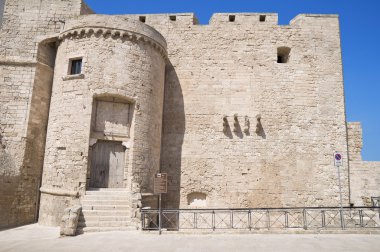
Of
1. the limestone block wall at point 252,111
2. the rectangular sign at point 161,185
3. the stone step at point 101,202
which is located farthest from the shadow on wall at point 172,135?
the rectangular sign at point 161,185

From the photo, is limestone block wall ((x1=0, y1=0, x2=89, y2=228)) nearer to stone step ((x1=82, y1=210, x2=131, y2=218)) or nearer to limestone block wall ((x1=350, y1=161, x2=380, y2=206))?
stone step ((x1=82, y1=210, x2=131, y2=218))

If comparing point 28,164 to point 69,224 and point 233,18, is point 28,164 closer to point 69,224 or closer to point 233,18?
point 69,224

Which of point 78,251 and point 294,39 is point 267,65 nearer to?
point 294,39

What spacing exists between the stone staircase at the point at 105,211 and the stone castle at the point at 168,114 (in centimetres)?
4

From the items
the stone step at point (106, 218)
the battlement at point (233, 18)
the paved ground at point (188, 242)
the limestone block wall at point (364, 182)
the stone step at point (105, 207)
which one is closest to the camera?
the paved ground at point (188, 242)

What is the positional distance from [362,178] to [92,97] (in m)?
12.7

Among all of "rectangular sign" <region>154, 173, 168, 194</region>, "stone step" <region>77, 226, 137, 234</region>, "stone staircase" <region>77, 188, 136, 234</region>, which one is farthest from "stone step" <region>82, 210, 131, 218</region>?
"rectangular sign" <region>154, 173, 168, 194</region>

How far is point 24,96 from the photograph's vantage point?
11.2 m

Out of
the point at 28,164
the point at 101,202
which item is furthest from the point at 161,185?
the point at 28,164

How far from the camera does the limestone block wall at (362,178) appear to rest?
1280 centimetres

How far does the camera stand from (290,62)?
45.8 ft

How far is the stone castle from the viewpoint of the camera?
1047 centimetres

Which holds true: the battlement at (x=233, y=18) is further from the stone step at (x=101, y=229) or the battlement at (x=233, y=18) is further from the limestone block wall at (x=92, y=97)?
the stone step at (x=101, y=229)

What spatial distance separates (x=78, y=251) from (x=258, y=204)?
8444 millimetres
